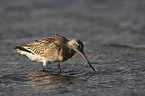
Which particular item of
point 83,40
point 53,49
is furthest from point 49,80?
point 83,40

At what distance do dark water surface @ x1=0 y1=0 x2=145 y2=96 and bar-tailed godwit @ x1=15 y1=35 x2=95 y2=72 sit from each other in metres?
0.37

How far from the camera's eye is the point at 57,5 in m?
16.9

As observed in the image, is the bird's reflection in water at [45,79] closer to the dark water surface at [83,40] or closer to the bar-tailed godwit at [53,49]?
the dark water surface at [83,40]

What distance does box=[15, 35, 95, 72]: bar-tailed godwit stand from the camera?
7.90m

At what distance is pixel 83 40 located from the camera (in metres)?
11.8

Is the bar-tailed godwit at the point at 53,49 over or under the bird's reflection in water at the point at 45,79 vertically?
over

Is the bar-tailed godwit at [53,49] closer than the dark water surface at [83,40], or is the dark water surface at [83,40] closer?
the dark water surface at [83,40]

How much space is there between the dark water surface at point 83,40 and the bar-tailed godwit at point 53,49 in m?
0.37

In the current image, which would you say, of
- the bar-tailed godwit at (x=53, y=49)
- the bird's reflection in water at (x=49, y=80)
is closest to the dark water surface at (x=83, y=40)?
the bird's reflection in water at (x=49, y=80)

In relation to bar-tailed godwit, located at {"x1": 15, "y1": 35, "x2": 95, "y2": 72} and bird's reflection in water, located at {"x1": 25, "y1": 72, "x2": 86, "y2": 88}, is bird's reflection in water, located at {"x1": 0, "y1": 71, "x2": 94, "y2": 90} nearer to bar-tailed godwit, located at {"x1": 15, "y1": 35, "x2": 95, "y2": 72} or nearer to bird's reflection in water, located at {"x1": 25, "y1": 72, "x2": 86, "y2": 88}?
bird's reflection in water, located at {"x1": 25, "y1": 72, "x2": 86, "y2": 88}

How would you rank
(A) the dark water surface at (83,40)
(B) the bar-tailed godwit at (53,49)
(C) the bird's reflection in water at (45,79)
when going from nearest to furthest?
(A) the dark water surface at (83,40), (C) the bird's reflection in water at (45,79), (B) the bar-tailed godwit at (53,49)

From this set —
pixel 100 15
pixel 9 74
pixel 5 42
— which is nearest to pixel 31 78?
pixel 9 74

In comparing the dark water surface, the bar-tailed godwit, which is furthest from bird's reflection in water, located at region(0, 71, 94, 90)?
the bar-tailed godwit

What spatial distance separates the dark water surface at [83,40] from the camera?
6.71m
